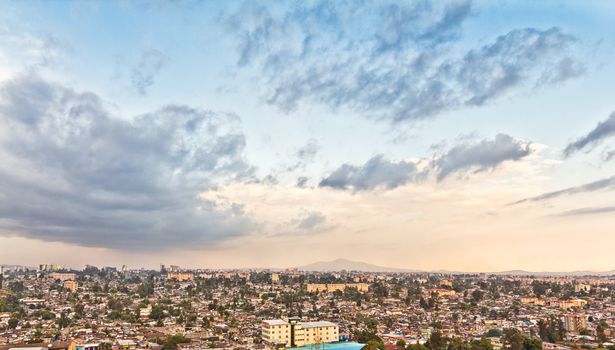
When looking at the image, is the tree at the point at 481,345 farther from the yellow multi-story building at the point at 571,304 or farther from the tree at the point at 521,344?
the yellow multi-story building at the point at 571,304

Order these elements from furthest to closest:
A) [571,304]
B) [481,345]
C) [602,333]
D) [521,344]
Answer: [571,304], [602,333], [521,344], [481,345]

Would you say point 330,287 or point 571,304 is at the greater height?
point 330,287

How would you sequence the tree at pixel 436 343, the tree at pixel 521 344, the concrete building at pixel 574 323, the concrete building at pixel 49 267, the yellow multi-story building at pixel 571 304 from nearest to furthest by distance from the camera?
the tree at pixel 521 344
the tree at pixel 436 343
the concrete building at pixel 574 323
the yellow multi-story building at pixel 571 304
the concrete building at pixel 49 267

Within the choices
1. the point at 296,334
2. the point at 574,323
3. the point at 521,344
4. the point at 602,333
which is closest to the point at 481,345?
the point at 521,344

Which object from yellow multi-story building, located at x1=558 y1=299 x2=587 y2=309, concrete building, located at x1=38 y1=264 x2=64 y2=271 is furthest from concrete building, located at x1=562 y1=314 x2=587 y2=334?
concrete building, located at x1=38 y1=264 x2=64 y2=271

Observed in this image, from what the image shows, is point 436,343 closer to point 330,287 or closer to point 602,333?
point 602,333

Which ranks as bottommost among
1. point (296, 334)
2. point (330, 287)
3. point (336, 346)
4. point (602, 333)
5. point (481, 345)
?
point (336, 346)

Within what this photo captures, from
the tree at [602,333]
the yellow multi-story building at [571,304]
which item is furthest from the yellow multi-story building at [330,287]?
the tree at [602,333]

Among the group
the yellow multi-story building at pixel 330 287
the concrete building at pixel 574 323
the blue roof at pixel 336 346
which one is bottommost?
the blue roof at pixel 336 346

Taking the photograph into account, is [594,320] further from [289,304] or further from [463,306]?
[289,304]
